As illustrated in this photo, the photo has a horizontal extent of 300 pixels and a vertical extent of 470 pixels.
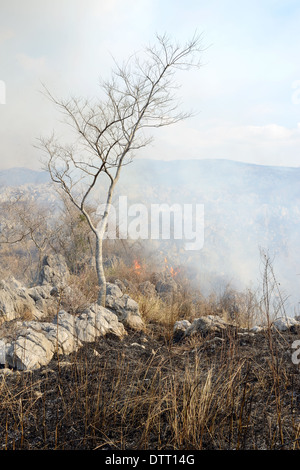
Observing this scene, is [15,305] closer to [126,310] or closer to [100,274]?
[100,274]

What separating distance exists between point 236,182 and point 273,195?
4.98 metres

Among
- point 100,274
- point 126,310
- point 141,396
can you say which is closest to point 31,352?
point 141,396

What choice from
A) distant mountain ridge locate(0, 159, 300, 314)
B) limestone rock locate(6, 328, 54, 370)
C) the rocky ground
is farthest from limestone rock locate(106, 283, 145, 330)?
distant mountain ridge locate(0, 159, 300, 314)

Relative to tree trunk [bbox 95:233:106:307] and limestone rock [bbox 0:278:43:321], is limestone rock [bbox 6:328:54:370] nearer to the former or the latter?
limestone rock [bbox 0:278:43:321]

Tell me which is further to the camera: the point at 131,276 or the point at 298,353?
the point at 131,276

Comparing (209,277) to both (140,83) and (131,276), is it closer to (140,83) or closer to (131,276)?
(131,276)

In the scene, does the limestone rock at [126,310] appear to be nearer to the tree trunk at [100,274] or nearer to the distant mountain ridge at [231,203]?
the tree trunk at [100,274]

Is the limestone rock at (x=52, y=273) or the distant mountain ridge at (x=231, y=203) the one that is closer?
the limestone rock at (x=52, y=273)

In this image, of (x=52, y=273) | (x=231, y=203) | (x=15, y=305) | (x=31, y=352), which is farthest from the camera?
(x=231, y=203)

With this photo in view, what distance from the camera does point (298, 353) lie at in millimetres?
3549

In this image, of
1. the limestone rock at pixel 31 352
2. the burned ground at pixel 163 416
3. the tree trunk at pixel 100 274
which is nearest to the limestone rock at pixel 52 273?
the tree trunk at pixel 100 274

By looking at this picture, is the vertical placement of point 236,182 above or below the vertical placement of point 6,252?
above

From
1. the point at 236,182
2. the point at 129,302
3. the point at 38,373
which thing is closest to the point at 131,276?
the point at 129,302

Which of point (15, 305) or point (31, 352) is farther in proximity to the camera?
point (15, 305)
